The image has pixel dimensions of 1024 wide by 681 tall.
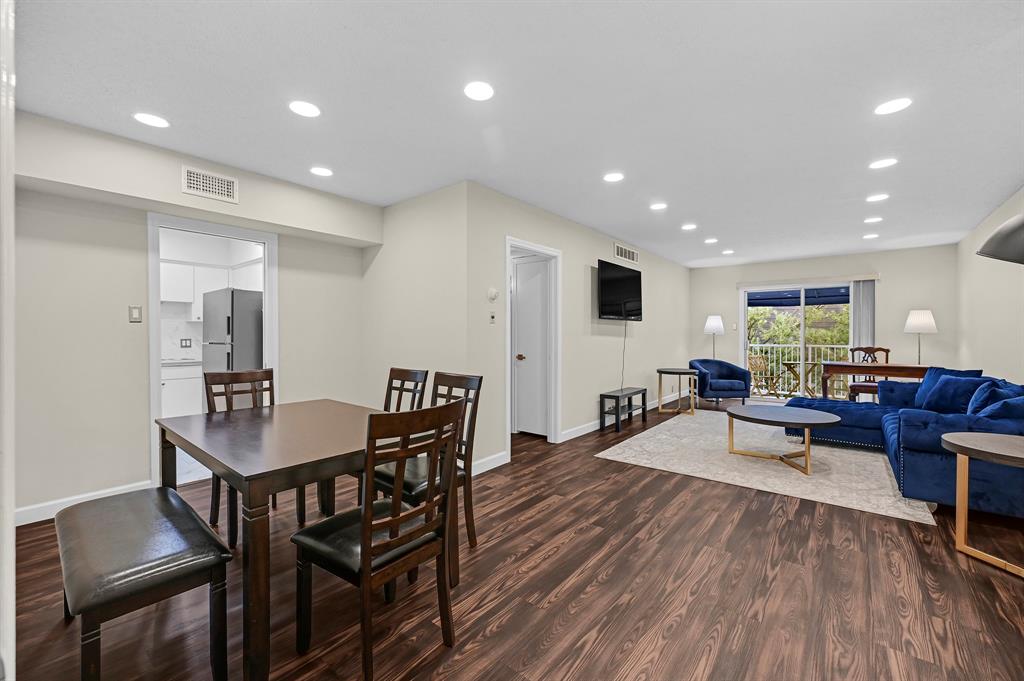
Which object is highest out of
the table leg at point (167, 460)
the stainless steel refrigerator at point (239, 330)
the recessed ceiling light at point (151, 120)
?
the recessed ceiling light at point (151, 120)

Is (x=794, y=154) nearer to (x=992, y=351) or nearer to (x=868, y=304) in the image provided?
(x=992, y=351)

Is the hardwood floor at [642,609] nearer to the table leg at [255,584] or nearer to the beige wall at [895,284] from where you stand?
the table leg at [255,584]

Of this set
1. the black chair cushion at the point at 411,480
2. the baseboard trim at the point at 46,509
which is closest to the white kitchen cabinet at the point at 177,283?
the baseboard trim at the point at 46,509

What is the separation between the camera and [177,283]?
5.39m

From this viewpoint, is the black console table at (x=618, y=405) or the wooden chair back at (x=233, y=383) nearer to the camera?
the wooden chair back at (x=233, y=383)

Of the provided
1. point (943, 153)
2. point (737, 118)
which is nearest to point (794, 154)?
point (737, 118)

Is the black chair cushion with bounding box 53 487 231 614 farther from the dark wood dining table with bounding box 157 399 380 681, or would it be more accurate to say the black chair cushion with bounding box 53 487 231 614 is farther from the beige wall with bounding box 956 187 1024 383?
the beige wall with bounding box 956 187 1024 383

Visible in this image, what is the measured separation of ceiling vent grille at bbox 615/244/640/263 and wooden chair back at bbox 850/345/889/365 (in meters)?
3.58

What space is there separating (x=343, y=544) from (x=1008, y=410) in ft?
12.9

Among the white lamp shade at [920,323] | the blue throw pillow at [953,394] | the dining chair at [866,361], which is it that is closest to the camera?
the blue throw pillow at [953,394]

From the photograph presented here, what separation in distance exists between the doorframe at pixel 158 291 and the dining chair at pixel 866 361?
7.06 m

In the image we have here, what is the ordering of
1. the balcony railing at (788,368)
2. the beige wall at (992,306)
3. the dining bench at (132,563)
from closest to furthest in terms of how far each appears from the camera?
1. the dining bench at (132,563)
2. the beige wall at (992,306)
3. the balcony railing at (788,368)

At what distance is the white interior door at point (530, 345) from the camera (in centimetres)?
506

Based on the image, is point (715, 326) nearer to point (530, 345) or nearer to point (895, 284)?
point (895, 284)
